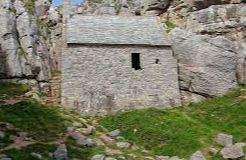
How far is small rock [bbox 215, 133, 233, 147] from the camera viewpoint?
113 feet

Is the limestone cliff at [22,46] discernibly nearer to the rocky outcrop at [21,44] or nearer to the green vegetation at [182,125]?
the rocky outcrop at [21,44]

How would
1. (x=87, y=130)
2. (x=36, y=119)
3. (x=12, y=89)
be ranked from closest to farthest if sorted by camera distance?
1. (x=87, y=130)
2. (x=36, y=119)
3. (x=12, y=89)

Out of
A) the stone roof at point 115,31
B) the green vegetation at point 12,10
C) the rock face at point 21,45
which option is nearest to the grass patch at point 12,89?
the rock face at point 21,45

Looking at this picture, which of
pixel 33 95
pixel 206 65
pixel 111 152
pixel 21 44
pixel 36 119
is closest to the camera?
pixel 111 152

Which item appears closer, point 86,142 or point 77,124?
point 86,142

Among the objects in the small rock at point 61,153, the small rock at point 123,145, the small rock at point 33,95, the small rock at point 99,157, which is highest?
the small rock at point 33,95

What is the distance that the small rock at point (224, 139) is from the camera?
3453 centimetres

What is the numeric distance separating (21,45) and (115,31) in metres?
8.25

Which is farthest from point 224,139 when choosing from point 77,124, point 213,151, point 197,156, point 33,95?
point 33,95

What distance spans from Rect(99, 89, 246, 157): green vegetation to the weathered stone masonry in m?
1.77

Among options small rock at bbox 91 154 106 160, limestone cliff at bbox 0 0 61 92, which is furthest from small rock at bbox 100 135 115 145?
limestone cliff at bbox 0 0 61 92

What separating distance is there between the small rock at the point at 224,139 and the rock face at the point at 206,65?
8419 millimetres

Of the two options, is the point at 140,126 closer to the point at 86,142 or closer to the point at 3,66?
the point at 86,142

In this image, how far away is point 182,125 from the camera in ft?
122
